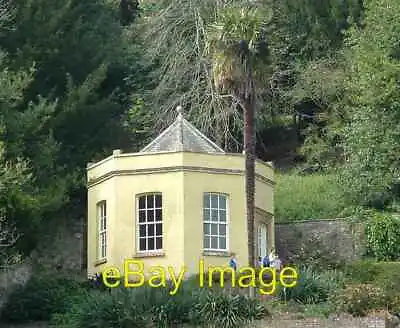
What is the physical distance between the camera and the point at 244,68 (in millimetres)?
36656

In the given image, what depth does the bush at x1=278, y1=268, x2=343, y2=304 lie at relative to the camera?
35.3 metres

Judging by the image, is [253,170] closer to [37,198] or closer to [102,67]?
[37,198]

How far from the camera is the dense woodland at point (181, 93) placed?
4272cm

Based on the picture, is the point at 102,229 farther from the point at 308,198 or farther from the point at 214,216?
the point at 308,198

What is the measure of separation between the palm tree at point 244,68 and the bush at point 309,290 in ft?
5.37

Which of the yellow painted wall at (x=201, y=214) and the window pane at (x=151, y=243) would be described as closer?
the yellow painted wall at (x=201, y=214)

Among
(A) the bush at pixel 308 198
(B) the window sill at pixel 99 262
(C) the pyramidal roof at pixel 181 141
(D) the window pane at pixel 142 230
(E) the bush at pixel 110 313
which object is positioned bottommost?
(E) the bush at pixel 110 313

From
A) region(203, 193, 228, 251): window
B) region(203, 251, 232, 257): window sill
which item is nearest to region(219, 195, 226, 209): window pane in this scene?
region(203, 193, 228, 251): window

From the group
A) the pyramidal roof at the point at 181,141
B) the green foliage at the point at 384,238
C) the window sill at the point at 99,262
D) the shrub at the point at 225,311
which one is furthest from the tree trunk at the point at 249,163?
the green foliage at the point at 384,238

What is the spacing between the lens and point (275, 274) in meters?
35.9

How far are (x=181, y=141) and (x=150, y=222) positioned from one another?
3.01m

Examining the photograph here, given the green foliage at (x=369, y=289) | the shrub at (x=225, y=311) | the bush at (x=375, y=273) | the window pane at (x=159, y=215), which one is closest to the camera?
the shrub at (x=225, y=311)

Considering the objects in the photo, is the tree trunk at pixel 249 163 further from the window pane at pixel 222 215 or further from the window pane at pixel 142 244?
the window pane at pixel 142 244

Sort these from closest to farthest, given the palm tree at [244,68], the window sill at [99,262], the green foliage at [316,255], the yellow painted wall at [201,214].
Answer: the palm tree at [244,68], the yellow painted wall at [201,214], the window sill at [99,262], the green foliage at [316,255]
